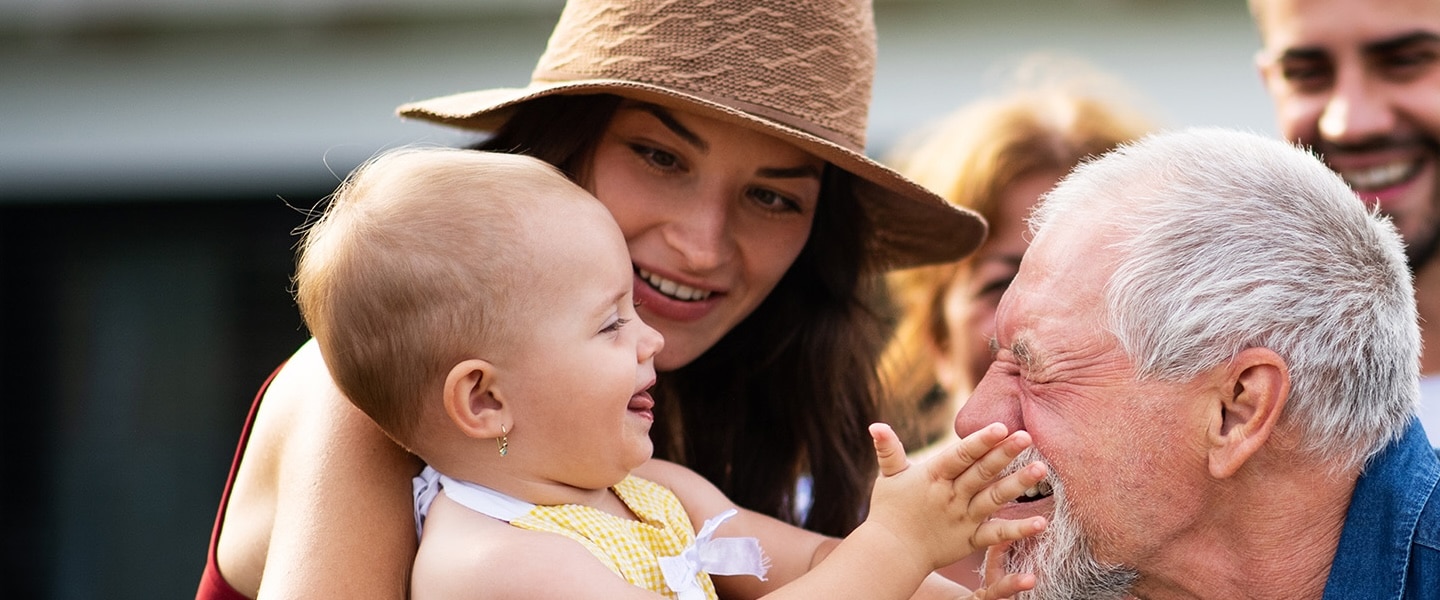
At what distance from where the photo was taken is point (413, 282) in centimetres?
225

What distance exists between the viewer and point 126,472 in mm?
8703

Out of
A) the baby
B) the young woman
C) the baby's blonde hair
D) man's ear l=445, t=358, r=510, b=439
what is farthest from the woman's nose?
man's ear l=445, t=358, r=510, b=439

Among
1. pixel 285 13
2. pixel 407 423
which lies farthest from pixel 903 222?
pixel 285 13

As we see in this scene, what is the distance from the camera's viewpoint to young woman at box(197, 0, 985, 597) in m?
2.44

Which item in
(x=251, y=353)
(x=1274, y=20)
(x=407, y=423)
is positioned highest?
(x=1274, y=20)

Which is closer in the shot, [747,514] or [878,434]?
[878,434]

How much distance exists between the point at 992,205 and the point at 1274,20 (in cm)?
103

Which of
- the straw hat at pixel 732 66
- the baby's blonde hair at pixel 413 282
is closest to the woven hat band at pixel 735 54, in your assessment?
the straw hat at pixel 732 66

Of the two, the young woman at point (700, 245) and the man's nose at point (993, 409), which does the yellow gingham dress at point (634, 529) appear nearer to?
the young woman at point (700, 245)

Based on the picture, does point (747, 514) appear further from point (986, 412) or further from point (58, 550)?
point (58, 550)

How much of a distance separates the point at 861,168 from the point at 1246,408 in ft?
3.06

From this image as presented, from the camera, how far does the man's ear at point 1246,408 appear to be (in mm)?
2336

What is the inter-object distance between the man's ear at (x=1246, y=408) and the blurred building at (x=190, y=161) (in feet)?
15.2

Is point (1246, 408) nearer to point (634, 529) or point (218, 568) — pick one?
point (634, 529)
